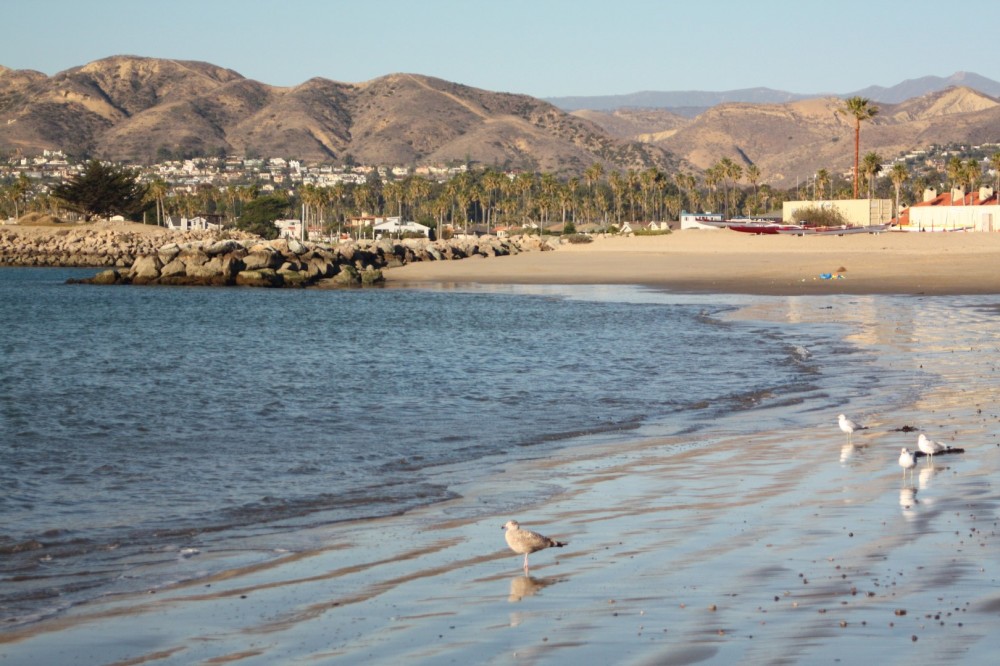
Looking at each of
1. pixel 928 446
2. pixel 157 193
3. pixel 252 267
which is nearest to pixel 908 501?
pixel 928 446

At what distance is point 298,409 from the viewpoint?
18.2 meters

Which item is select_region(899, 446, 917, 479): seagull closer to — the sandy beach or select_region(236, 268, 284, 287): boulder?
the sandy beach

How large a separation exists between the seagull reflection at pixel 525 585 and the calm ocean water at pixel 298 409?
229 cm

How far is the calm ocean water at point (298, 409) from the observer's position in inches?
394

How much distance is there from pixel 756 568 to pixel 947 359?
14.6 m

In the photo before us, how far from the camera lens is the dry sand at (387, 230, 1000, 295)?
147ft

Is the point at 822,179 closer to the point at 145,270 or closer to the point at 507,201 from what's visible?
the point at 507,201

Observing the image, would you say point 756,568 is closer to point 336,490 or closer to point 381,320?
point 336,490

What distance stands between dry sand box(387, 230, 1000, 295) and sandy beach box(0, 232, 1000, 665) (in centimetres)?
3005

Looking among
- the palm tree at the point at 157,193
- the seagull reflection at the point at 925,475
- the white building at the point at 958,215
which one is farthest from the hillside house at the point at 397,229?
the seagull reflection at the point at 925,475

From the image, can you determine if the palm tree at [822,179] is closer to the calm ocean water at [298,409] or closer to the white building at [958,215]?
the white building at [958,215]

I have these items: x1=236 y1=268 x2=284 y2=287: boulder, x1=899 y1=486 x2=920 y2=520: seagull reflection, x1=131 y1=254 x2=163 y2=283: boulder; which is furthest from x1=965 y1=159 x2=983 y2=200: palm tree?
x1=899 y1=486 x2=920 y2=520: seagull reflection

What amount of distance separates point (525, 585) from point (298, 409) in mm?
11348

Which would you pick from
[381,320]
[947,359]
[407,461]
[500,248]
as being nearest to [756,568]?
[407,461]
